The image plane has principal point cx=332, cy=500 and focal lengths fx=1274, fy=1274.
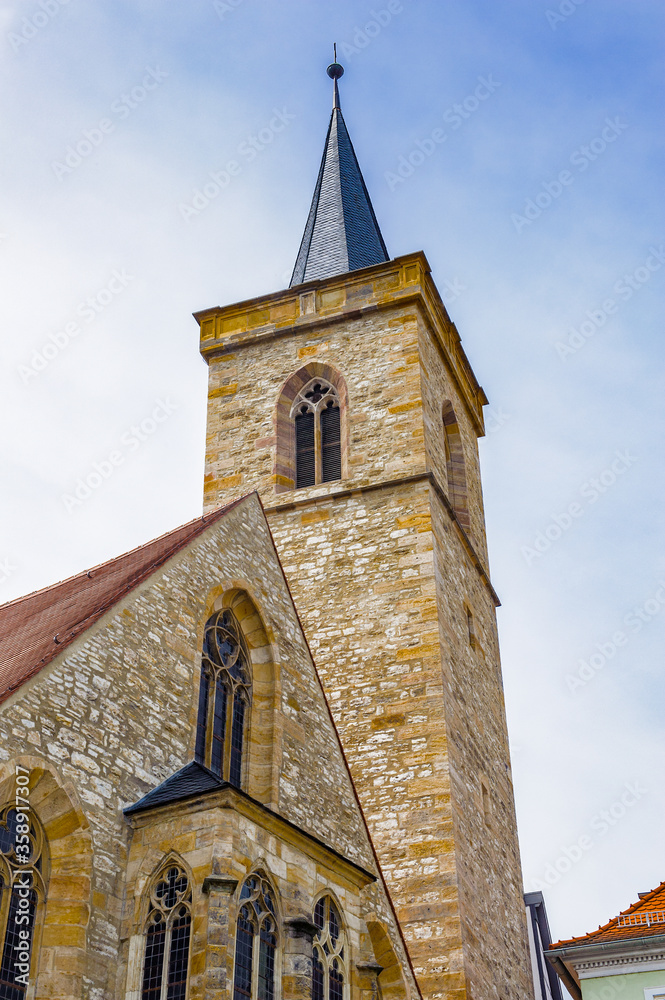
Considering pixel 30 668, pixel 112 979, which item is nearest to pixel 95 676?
pixel 30 668

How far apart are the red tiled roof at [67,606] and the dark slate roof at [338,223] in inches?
406

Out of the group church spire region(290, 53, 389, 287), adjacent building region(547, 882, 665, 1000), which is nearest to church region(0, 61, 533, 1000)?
church spire region(290, 53, 389, 287)

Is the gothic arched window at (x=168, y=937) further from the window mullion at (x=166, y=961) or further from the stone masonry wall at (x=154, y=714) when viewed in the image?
the stone masonry wall at (x=154, y=714)

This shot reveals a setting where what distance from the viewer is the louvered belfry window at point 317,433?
19.6 m

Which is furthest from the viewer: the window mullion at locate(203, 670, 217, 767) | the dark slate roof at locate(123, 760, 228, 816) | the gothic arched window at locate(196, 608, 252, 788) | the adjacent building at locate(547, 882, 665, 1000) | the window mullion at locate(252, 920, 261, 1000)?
the adjacent building at locate(547, 882, 665, 1000)

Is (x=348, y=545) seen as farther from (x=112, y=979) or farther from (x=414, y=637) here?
(x=112, y=979)

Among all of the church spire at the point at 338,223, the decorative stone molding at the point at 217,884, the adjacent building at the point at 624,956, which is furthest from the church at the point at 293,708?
the adjacent building at the point at 624,956

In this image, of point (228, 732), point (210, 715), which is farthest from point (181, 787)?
point (228, 732)

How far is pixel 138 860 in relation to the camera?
920 cm

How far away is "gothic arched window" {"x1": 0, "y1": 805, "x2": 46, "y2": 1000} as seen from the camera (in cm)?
835

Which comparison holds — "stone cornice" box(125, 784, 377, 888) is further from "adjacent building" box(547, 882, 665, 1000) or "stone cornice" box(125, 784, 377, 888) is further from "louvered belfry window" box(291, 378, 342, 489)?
"louvered belfry window" box(291, 378, 342, 489)

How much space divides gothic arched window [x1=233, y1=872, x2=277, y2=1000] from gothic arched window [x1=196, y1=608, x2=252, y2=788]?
192 cm

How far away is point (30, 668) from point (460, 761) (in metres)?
8.04

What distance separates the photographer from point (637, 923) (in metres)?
13.1
